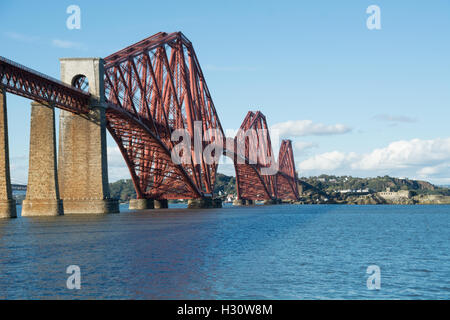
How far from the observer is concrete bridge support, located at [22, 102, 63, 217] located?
185 feet

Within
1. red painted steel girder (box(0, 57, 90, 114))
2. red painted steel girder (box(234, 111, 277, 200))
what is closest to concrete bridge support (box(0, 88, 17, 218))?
red painted steel girder (box(0, 57, 90, 114))

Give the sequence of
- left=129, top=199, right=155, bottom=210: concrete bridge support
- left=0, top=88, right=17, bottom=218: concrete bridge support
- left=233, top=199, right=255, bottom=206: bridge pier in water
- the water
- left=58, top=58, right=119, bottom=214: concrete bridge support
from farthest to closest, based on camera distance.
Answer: left=233, top=199, right=255, bottom=206: bridge pier in water
left=129, top=199, right=155, bottom=210: concrete bridge support
left=58, top=58, right=119, bottom=214: concrete bridge support
left=0, top=88, right=17, bottom=218: concrete bridge support
the water

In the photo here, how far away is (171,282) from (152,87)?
6746 centimetres

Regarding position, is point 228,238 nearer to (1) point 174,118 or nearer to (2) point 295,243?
(2) point 295,243

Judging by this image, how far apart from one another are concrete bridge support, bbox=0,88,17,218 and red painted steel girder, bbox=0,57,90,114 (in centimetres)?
197

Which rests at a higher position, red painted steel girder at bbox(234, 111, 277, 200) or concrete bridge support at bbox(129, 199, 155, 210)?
A: red painted steel girder at bbox(234, 111, 277, 200)

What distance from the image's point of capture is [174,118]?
95.6 metres

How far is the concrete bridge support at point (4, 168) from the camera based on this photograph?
47.4 metres

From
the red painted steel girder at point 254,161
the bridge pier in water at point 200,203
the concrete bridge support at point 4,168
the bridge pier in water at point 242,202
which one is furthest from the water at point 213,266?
the bridge pier in water at point 242,202

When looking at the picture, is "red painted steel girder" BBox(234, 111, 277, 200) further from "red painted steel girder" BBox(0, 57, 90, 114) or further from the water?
the water

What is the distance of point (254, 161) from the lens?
154 m

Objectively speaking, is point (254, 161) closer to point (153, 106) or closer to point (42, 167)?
point (153, 106)
